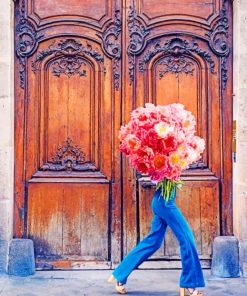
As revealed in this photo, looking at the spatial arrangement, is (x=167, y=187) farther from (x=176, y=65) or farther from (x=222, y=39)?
(x=222, y=39)

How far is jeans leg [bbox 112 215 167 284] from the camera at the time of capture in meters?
5.98

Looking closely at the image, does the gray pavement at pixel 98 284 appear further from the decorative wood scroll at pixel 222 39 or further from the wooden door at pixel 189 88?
the decorative wood scroll at pixel 222 39

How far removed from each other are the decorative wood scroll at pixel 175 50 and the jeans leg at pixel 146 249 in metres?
2.00

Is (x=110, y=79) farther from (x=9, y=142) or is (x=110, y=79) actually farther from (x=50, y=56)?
(x=9, y=142)

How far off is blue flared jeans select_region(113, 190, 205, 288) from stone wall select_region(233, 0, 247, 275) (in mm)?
1128

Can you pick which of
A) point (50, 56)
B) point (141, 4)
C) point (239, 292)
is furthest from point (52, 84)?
point (239, 292)

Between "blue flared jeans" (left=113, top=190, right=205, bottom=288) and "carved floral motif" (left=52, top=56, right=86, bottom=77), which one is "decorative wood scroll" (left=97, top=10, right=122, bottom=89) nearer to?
"carved floral motif" (left=52, top=56, right=86, bottom=77)

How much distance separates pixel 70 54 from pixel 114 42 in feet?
1.77

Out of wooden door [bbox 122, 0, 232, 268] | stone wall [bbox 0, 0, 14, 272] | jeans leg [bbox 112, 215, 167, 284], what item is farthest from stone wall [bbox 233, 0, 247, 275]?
stone wall [bbox 0, 0, 14, 272]

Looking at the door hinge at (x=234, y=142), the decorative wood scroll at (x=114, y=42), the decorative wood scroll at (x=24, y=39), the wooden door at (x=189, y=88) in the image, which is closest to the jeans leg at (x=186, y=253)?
the wooden door at (x=189, y=88)

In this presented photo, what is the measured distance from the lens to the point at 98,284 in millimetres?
6410

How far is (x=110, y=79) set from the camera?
706cm

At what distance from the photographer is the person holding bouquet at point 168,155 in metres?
5.64

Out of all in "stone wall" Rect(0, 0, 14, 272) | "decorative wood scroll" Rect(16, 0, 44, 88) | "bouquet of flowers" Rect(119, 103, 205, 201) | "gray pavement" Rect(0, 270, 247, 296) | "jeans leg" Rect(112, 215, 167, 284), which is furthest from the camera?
"decorative wood scroll" Rect(16, 0, 44, 88)
